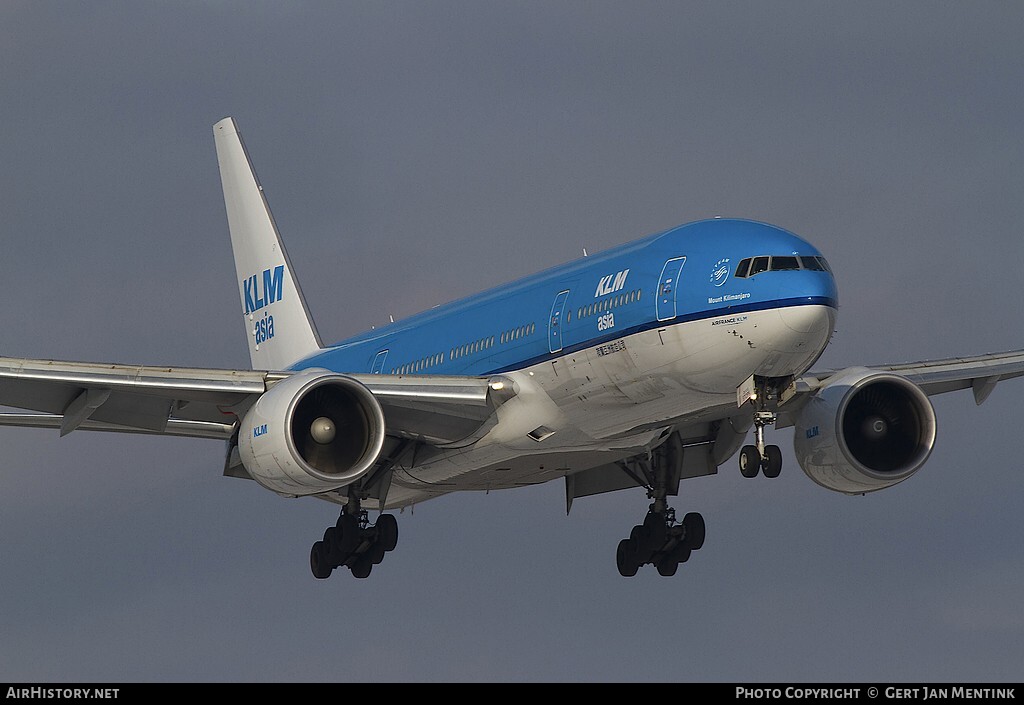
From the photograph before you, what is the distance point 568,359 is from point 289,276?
57.7 feet

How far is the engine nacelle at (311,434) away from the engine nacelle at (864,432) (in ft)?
32.3

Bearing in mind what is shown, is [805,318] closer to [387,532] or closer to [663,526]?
[663,526]

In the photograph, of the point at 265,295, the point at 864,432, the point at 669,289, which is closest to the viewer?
the point at 669,289

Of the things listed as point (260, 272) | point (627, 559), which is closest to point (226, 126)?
A: point (260, 272)

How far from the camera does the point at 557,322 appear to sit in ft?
128

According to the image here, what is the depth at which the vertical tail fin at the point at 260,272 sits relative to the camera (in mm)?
52750

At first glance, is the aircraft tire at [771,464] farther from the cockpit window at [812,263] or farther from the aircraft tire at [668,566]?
the aircraft tire at [668,566]

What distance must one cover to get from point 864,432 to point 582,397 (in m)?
7.48

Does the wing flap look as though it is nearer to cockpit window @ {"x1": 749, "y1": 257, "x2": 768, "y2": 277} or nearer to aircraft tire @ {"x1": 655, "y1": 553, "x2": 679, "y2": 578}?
aircraft tire @ {"x1": 655, "y1": 553, "x2": 679, "y2": 578}

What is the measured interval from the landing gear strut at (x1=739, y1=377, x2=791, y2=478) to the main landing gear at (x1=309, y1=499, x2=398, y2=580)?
11.0 m

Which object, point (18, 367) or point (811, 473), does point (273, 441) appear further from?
point (811, 473)

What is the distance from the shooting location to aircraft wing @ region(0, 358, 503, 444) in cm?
3825

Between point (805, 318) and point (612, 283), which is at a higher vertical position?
point (612, 283)
